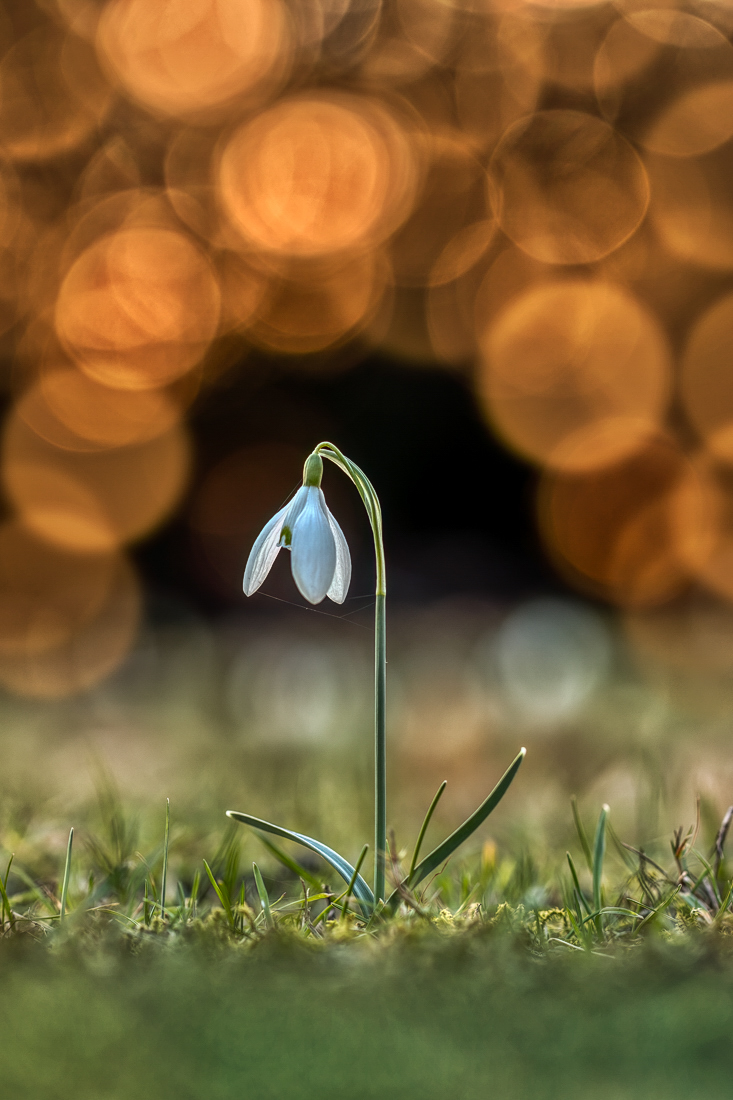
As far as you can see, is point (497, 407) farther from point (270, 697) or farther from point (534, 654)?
point (270, 697)

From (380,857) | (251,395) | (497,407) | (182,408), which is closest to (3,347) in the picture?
(182,408)

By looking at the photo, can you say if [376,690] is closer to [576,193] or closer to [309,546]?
[309,546]

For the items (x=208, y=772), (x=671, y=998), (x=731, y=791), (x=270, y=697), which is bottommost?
(x=270, y=697)

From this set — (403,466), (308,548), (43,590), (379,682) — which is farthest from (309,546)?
(43,590)

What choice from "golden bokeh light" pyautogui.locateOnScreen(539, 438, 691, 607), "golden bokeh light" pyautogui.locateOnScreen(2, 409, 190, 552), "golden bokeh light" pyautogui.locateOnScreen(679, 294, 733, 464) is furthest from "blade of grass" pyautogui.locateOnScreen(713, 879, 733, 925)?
"golden bokeh light" pyautogui.locateOnScreen(2, 409, 190, 552)

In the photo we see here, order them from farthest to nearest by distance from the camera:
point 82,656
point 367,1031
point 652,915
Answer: point 82,656, point 652,915, point 367,1031

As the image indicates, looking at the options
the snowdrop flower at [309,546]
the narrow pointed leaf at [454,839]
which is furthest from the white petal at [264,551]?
the narrow pointed leaf at [454,839]

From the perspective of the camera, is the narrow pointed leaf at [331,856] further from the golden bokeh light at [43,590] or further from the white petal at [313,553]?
the golden bokeh light at [43,590]
